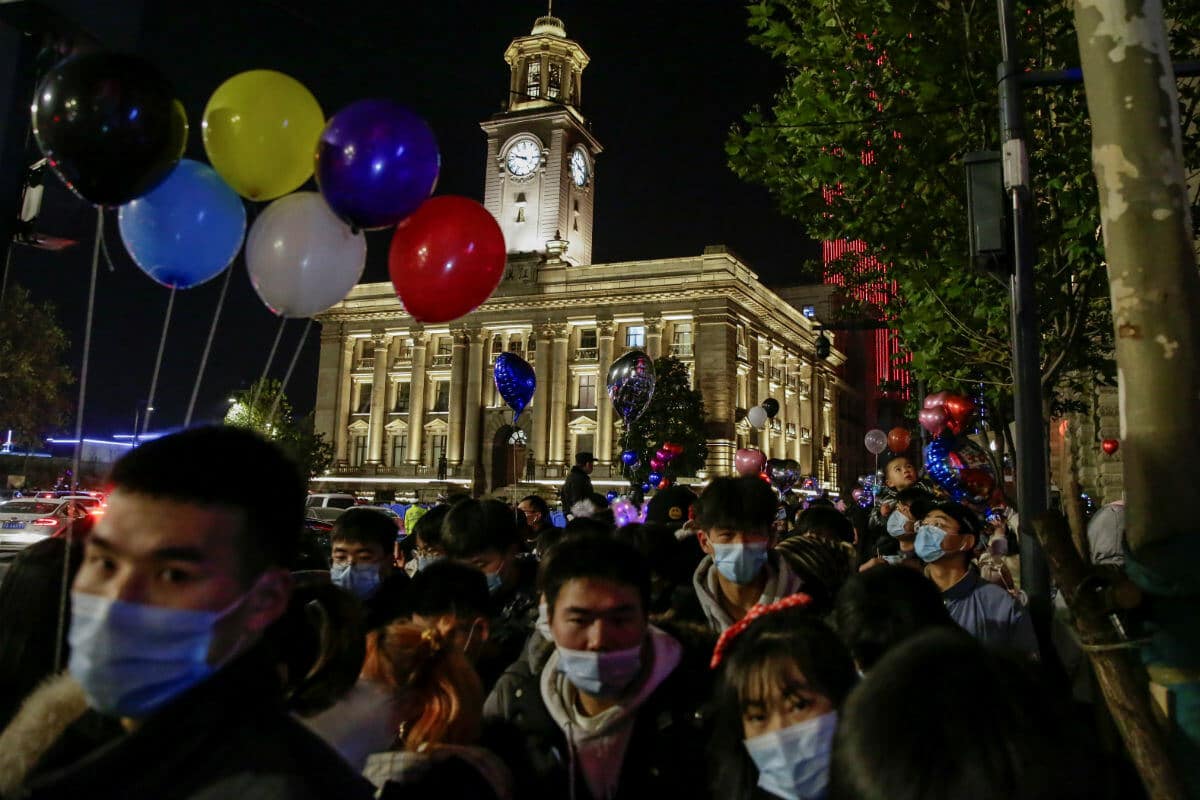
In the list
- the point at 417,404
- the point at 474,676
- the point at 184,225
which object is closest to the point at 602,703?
the point at 474,676

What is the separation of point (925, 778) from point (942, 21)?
28.6 feet

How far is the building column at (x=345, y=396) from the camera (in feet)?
195

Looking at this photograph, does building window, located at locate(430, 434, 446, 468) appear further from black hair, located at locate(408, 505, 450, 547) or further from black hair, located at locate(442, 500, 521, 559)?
black hair, located at locate(442, 500, 521, 559)

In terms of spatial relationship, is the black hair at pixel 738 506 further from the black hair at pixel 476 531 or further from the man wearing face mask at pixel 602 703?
the black hair at pixel 476 531

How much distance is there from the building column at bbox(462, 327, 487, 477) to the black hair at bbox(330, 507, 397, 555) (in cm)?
5007

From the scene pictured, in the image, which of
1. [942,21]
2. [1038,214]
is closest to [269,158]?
[942,21]

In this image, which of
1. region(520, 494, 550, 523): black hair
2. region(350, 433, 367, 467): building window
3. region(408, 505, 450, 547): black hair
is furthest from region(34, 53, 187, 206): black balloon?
region(350, 433, 367, 467): building window

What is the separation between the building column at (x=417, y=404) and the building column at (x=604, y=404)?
506 inches

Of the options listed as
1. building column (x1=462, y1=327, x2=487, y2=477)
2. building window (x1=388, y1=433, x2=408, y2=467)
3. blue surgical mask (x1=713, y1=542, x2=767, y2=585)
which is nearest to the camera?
blue surgical mask (x1=713, y1=542, x2=767, y2=585)

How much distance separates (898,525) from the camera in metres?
6.69

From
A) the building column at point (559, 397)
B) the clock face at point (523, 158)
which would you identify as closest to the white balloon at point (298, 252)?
the building column at point (559, 397)

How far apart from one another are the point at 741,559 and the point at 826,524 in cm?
268

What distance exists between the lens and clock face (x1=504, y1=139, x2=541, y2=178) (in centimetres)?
6128

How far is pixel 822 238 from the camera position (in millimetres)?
10000
